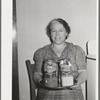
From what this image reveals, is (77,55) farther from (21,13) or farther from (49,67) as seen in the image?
(21,13)

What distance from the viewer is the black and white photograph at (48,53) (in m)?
1.08

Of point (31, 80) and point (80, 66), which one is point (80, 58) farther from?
point (31, 80)

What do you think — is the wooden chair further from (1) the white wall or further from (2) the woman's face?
(2) the woman's face

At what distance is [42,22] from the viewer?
3.59ft

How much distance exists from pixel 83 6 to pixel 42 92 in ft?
1.72

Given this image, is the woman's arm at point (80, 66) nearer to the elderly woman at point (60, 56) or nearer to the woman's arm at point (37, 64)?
the elderly woman at point (60, 56)

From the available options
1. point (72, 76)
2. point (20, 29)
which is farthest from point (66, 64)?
point (20, 29)

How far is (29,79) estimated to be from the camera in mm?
1082

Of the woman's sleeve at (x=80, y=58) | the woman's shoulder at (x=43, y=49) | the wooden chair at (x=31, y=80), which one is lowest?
the wooden chair at (x=31, y=80)

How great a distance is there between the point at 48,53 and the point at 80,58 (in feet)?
0.59

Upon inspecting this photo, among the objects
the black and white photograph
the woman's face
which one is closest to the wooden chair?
the black and white photograph

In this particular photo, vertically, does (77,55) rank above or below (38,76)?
above

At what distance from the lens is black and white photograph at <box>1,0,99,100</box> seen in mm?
1080

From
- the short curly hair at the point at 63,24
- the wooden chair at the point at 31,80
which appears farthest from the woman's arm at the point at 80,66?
the wooden chair at the point at 31,80
